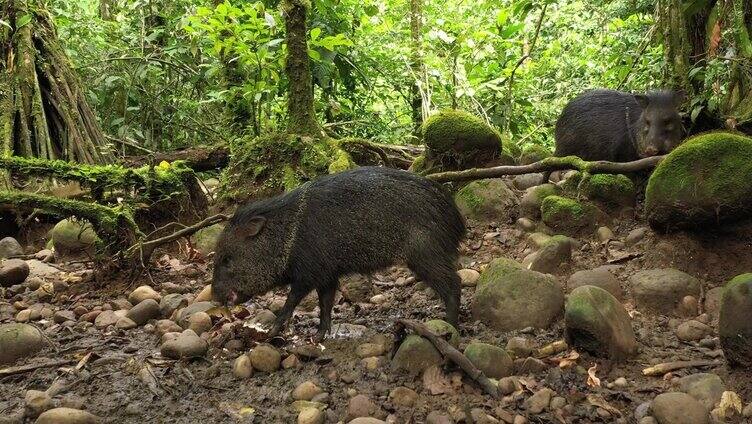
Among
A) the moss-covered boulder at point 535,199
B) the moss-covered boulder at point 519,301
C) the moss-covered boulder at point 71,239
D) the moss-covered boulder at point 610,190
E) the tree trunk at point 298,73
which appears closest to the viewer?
the moss-covered boulder at point 519,301

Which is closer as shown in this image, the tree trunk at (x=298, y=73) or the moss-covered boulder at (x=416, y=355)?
the moss-covered boulder at (x=416, y=355)

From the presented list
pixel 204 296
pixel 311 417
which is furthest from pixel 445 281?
pixel 204 296

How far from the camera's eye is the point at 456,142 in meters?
5.88

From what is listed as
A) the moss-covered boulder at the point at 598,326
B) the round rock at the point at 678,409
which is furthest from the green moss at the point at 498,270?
the round rock at the point at 678,409

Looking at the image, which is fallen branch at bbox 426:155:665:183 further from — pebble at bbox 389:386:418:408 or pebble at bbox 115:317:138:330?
pebble at bbox 115:317:138:330

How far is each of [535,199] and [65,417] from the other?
155 inches

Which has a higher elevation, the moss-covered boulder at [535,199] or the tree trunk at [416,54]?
the tree trunk at [416,54]

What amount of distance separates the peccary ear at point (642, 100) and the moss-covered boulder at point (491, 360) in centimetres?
323

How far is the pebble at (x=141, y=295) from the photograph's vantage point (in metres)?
4.57

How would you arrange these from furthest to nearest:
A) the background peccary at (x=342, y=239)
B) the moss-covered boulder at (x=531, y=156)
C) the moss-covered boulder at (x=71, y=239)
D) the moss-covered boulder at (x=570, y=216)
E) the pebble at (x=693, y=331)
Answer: the moss-covered boulder at (x=531, y=156)
the moss-covered boulder at (x=71, y=239)
the moss-covered boulder at (x=570, y=216)
the background peccary at (x=342, y=239)
the pebble at (x=693, y=331)

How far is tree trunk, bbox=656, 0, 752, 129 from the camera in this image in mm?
4734

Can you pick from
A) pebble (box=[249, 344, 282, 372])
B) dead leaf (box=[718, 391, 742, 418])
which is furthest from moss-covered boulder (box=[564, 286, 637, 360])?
pebble (box=[249, 344, 282, 372])

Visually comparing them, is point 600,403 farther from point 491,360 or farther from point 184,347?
point 184,347

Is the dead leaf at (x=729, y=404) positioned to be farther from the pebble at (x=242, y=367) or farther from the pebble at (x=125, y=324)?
the pebble at (x=125, y=324)
